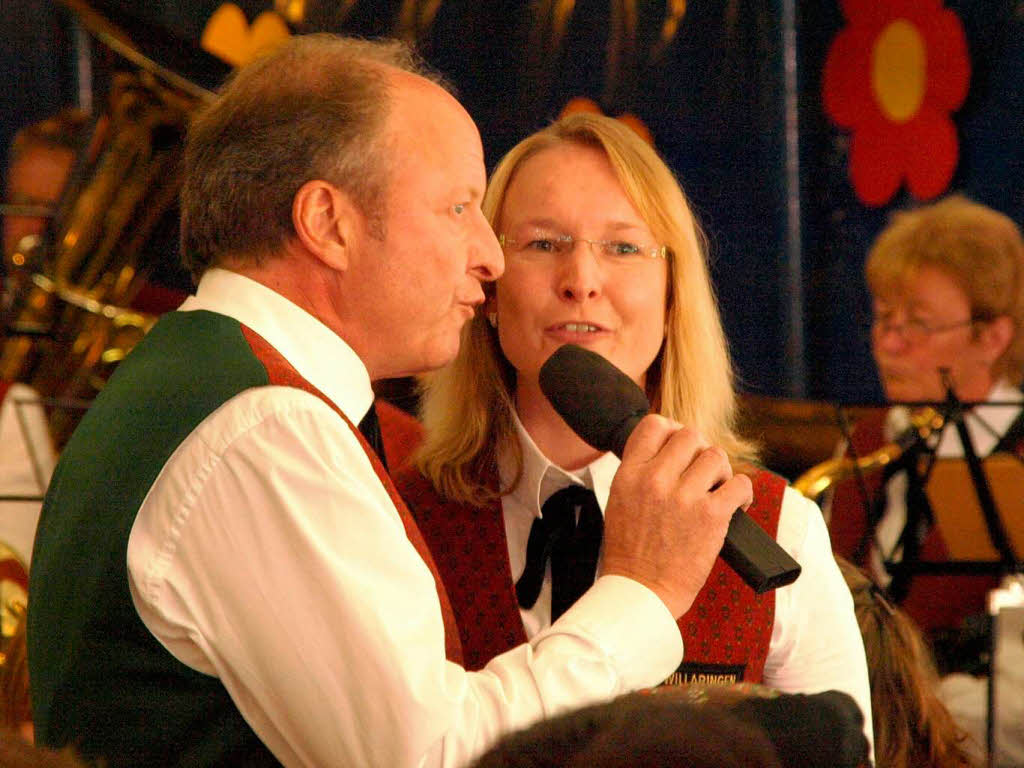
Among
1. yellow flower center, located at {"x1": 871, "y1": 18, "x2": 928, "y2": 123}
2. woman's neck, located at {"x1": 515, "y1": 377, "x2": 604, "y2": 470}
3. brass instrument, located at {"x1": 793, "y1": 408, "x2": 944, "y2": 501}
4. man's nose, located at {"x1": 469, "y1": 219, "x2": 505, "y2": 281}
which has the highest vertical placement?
yellow flower center, located at {"x1": 871, "y1": 18, "x2": 928, "y2": 123}

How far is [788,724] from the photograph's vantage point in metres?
0.64

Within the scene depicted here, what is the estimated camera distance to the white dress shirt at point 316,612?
99 cm

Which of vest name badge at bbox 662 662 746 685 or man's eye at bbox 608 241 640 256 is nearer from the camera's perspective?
vest name badge at bbox 662 662 746 685

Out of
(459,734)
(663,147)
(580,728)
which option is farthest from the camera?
(663,147)

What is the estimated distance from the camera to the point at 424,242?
1.25 metres

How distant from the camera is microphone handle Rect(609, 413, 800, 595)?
1094 millimetres

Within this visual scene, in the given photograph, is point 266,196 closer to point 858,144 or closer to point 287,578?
point 287,578

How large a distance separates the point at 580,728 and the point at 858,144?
4062mm

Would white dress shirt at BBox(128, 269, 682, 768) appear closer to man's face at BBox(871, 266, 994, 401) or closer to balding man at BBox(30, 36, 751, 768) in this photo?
balding man at BBox(30, 36, 751, 768)

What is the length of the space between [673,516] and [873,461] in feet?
5.40

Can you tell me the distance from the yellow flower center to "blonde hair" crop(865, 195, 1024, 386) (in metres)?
1.06

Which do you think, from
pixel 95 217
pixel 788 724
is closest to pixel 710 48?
pixel 95 217

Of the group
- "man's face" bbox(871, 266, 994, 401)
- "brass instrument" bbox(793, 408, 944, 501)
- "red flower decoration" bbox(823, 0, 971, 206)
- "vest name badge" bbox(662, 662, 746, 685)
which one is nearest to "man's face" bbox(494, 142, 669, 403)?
"vest name badge" bbox(662, 662, 746, 685)

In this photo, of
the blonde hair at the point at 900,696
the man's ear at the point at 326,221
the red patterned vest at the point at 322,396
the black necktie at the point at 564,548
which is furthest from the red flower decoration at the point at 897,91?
the red patterned vest at the point at 322,396
